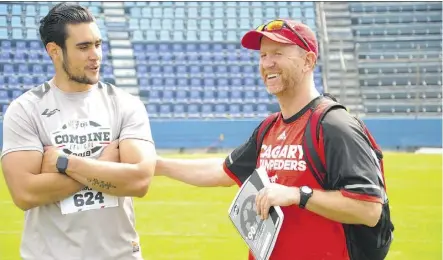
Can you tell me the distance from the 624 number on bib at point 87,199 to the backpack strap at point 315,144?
105 centimetres

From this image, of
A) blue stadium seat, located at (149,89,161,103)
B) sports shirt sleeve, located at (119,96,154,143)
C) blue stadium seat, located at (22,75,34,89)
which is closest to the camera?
sports shirt sleeve, located at (119,96,154,143)

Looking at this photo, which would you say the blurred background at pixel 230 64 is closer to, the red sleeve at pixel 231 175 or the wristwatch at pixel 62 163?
the red sleeve at pixel 231 175

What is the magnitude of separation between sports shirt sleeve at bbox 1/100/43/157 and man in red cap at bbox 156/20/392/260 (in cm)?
114

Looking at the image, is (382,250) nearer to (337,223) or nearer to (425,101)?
(337,223)

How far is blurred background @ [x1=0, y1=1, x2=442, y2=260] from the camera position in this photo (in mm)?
21266

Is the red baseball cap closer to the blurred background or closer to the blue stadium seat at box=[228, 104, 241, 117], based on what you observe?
the blurred background

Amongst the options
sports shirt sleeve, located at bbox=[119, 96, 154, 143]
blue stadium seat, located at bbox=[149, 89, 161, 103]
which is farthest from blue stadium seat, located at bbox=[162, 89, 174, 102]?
sports shirt sleeve, located at bbox=[119, 96, 154, 143]

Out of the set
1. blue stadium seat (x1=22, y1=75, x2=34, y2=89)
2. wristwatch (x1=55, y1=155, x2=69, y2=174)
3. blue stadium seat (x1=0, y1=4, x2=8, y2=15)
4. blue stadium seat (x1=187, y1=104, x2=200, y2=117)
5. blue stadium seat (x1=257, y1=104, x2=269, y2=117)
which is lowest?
blue stadium seat (x1=257, y1=104, x2=269, y2=117)

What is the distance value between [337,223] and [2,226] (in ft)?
24.7

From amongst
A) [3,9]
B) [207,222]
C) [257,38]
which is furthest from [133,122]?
[3,9]

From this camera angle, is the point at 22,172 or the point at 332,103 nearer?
the point at 332,103

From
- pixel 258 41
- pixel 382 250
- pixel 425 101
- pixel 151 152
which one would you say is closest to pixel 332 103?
pixel 258 41

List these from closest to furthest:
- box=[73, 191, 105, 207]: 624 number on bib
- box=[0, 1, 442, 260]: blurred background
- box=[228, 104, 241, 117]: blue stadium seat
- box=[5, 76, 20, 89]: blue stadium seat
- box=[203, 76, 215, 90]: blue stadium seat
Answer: box=[73, 191, 105, 207]: 624 number on bib → box=[0, 1, 442, 260]: blurred background → box=[5, 76, 20, 89]: blue stadium seat → box=[228, 104, 241, 117]: blue stadium seat → box=[203, 76, 215, 90]: blue stadium seat

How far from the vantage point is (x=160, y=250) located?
Answer: 7.75m
